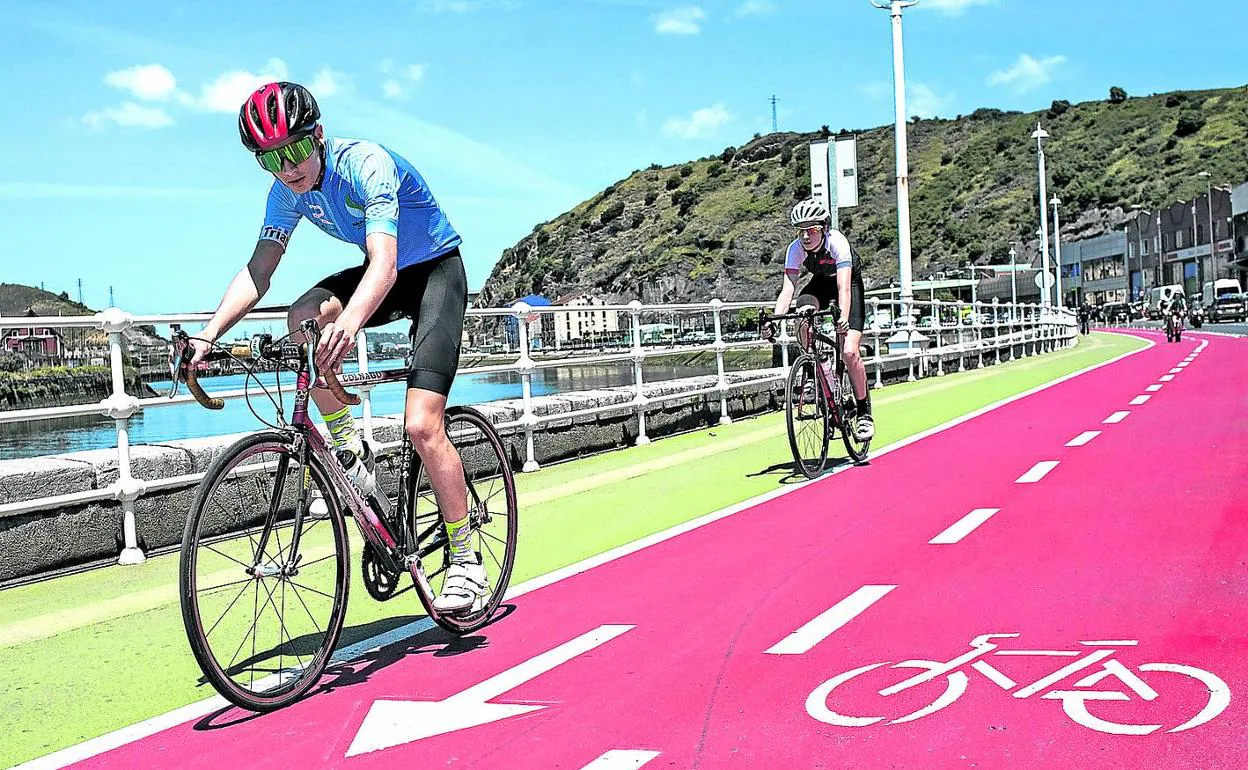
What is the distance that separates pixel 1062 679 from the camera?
415 centimetres

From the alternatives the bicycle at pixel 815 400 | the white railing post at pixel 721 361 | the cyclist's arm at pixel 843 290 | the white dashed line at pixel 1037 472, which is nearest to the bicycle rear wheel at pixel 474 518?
the bicycle at pixel 815 400

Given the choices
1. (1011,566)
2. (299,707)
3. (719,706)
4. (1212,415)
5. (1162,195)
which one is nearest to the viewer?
(719,706)

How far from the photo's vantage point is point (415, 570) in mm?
5023

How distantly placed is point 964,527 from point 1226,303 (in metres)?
75.0

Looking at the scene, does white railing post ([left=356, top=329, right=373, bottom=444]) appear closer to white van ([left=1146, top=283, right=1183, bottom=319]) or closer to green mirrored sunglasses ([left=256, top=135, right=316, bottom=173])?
green mirrored sunglasses ([left=256, top=135, right=316, bottom=173])

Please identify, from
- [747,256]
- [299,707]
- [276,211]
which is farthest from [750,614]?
[747,256]

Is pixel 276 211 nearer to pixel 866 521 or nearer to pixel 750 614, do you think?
pixel 750 614

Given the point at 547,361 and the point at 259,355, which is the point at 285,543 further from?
the point at 547,361

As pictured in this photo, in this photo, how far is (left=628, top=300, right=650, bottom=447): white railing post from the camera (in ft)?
44.3

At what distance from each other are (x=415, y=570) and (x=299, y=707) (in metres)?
0.77

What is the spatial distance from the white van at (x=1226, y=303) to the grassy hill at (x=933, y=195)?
51320 mm

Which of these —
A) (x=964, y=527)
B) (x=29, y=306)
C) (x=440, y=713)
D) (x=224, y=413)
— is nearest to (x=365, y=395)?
(x=224, y=413)

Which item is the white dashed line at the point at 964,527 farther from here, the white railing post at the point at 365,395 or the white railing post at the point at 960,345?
the white railing post at the point at 960,345

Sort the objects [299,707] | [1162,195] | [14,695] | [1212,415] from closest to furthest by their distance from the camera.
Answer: [299,707] < [14,695] < [1212,415] < [1162,195]
